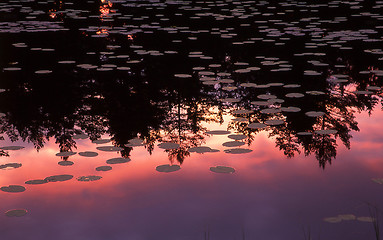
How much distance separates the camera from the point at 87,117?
6.02 metres

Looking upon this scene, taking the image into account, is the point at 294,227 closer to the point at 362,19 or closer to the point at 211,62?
the point at 211,62

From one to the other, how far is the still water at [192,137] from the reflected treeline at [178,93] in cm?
3

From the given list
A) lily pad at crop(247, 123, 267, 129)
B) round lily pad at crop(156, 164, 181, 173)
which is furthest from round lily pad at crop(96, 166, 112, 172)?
lily pad at crop(247, 123, 267, 129)

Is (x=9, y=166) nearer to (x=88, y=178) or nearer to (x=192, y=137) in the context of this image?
(x=88, y=178)

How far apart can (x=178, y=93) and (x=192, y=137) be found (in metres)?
1.85

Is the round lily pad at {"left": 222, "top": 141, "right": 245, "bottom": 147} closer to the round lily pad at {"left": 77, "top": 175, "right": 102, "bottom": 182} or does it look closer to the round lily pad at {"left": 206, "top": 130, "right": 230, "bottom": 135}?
the round lily pad at {"left": 206, "top": 130, "right": 230, "bottom": 135}

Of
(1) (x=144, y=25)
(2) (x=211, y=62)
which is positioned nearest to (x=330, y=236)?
(2) (x=211, y=62)

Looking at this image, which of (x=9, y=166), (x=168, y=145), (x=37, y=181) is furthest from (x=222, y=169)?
(x=9, y=166)

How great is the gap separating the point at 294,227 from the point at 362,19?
12.3m

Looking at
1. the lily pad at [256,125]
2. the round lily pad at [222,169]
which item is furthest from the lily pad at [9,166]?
the lily pad at [256,125]

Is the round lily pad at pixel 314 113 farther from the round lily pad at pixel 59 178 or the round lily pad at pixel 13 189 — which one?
the round lily pad at pixel 13 189

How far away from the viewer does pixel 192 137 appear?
5.38 meters

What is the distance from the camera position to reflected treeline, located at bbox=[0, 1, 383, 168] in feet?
18.1

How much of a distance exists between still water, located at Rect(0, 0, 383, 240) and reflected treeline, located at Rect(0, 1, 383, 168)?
31 millimetres
